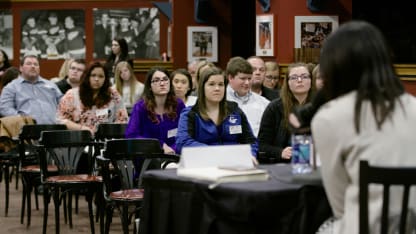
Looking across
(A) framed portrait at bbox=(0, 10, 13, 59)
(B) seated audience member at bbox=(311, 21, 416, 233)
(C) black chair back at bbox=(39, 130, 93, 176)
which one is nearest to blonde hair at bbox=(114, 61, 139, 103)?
(C) black chair back at bbox=(39, 130, 93, 176)

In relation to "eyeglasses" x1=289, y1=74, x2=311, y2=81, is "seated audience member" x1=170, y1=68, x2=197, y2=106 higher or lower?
lower

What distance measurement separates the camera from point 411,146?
3.29 metres

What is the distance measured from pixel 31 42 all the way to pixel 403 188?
588 inches

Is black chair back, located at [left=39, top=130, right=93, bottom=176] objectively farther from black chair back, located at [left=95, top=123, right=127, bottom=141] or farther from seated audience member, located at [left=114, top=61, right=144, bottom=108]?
seated audience member, located at [left=114, top=61, right=144, bottom=108]

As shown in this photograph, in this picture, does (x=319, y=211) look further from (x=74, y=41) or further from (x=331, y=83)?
(x=74, y=41)

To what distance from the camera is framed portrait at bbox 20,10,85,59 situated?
57.4 ft

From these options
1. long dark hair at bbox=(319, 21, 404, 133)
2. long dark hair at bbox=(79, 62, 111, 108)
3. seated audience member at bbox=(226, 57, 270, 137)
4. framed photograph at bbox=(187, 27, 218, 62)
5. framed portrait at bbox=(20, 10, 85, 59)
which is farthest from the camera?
framed portrait at bbox=(20, 10, 85, 59)

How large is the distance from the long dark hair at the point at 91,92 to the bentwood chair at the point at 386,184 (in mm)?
5025

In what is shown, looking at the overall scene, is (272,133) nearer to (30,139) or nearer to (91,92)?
(91,92)

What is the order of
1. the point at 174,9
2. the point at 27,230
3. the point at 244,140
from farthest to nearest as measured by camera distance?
the point at 174,9
the point at 27,230
the point at 244,140

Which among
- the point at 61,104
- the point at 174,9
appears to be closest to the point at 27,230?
the point at 61,104

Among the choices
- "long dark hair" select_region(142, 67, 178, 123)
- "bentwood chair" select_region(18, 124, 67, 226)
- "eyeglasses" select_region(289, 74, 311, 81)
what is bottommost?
"bentwood chair" select_region(18, 124, 67, 226)

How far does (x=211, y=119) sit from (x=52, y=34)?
1207 centimetres

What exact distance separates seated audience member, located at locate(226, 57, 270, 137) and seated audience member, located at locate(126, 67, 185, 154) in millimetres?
507
